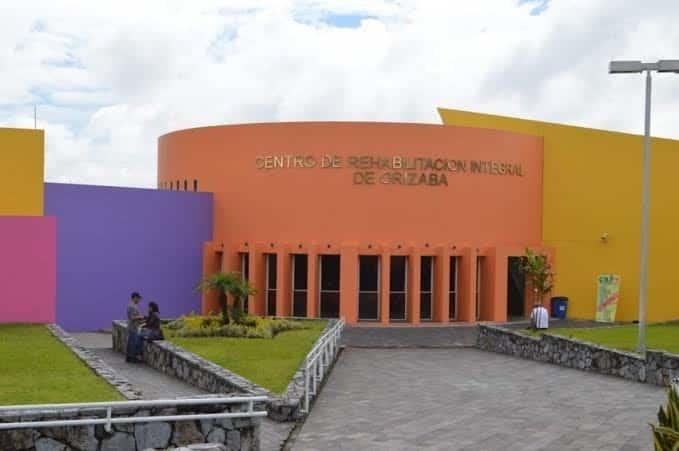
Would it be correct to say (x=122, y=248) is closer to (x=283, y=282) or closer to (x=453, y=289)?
(x=283, y=282)

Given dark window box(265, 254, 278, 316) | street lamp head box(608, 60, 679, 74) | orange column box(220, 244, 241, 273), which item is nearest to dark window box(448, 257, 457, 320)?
dark window box(265, 254, 278, 316)

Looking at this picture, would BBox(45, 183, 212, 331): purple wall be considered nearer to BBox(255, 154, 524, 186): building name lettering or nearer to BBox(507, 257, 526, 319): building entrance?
BBox(255, 154, 524, 186): building name lettering

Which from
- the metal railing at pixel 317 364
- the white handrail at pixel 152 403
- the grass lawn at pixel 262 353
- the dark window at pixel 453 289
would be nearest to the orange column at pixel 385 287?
the dark window at pixel 453 289

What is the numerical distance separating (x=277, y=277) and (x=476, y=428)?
54.1 ft

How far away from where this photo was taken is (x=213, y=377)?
14.1 metres

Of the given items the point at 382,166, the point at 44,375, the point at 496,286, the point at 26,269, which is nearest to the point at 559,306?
the point at 496,286

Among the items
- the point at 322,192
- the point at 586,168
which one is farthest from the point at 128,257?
the point at 586,168

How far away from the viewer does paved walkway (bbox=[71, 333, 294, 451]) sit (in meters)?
11.6

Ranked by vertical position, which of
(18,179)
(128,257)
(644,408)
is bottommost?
(644,408)

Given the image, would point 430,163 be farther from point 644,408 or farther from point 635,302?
point 644,408

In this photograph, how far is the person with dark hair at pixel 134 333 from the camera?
18938mm

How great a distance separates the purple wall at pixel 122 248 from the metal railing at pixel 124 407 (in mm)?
17540

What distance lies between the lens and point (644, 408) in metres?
14.4

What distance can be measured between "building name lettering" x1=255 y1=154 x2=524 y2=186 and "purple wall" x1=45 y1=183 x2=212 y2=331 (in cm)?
321
